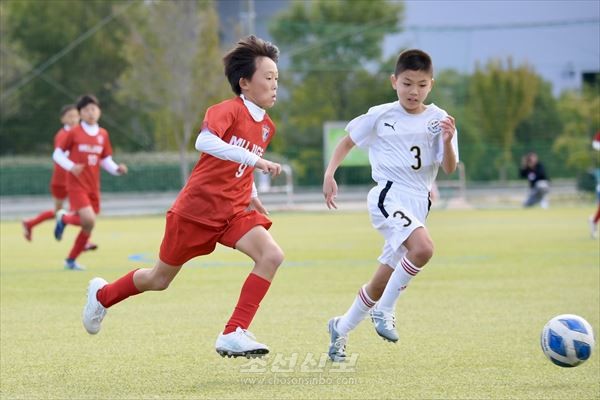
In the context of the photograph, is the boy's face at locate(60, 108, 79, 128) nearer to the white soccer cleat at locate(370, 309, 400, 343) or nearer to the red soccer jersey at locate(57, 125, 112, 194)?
the red soccer jersey at locate(57, 125, 112, 194)

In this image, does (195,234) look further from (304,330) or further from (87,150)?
(87,150)

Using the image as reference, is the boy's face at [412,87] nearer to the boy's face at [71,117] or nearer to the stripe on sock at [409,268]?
the stripe on sock at [409,268]

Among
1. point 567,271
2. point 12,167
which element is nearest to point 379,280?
point 567,271

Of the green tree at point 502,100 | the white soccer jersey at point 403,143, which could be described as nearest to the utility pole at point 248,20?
the green tree at point 502,100

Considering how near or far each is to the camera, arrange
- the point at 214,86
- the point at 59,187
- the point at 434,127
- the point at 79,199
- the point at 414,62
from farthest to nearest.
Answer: the point at 214,86
the point at 59,187
the point at 79,199
the point at 434,127
the point at 414,62

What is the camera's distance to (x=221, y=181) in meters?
6.31

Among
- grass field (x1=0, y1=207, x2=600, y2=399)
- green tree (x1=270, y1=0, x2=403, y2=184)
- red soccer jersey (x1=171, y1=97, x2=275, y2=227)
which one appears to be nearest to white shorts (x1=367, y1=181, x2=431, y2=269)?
grass field (x1=0, y1=207, x2=600, y2=399)

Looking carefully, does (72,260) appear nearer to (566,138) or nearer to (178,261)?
(178,261)

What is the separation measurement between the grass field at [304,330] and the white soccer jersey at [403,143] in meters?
1.11

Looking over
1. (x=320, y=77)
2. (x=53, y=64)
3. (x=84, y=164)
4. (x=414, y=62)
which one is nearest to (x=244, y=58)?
(x=414, y=62)

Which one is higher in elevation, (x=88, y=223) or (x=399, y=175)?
(x=399, y=175)

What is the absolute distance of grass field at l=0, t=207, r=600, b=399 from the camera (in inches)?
230

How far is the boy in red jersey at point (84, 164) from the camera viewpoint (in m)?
13.4

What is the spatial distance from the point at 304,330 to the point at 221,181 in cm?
204
